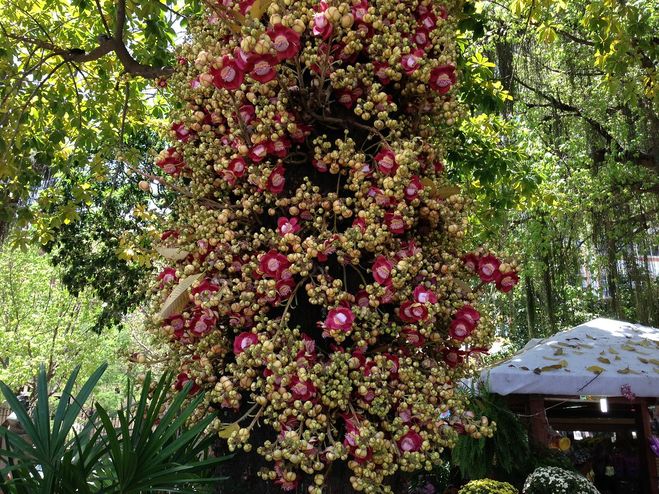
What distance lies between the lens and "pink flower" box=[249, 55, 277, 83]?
5.81 feet

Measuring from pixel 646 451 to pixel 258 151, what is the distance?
7.28 m

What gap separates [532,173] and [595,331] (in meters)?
2.22

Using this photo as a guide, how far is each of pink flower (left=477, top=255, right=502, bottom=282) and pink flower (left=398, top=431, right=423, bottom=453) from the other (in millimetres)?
584

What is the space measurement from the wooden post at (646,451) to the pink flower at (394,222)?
6.59 meters

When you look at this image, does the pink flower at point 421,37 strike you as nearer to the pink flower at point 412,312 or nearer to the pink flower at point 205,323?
the pink flower at point 412,312

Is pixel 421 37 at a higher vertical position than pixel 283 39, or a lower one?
higher

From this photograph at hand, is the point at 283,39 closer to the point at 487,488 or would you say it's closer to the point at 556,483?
the point at 487,488

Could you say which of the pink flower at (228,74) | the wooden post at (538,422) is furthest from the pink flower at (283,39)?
the wooden post at (538,422)

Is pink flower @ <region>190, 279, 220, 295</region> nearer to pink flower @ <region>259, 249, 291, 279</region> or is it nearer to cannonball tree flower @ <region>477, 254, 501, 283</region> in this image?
pink flower @ <region>259, 249, 291, 279</region>

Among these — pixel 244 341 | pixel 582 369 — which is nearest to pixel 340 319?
pixel 244 341

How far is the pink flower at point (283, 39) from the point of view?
1.78m

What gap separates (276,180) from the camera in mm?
2049

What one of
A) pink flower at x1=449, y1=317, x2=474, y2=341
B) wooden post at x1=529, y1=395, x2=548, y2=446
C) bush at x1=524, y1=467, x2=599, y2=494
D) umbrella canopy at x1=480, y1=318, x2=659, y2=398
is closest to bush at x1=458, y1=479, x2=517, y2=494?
bush at x1=524, y1=467, x2=599, y2=494

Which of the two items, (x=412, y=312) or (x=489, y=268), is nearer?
(x=412, y=312)
